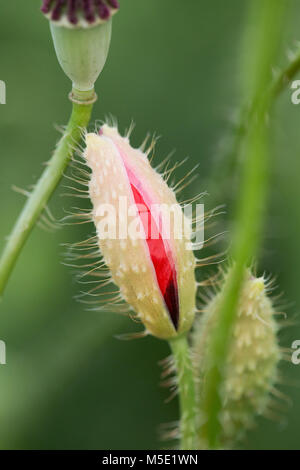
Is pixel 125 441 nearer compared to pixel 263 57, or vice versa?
pixel 263 57

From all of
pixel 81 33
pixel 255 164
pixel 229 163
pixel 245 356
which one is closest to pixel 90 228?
pixel 229 163

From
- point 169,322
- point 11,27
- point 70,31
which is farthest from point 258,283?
point 11,27

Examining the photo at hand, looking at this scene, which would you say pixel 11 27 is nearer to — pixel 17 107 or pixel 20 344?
pixel 17 107

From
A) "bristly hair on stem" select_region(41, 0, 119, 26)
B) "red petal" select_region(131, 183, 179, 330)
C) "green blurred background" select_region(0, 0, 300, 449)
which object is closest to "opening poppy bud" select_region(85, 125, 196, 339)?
"red petal" select_region(131, 183, 179, 330)

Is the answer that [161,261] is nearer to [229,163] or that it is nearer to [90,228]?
[229,163]

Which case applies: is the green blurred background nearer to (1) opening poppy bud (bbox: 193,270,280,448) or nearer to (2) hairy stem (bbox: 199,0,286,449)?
(1) opening poppy bud (bbox: 193,270,280,448)

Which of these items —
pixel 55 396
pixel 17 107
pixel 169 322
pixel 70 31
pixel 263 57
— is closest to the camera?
pixel 263 57
